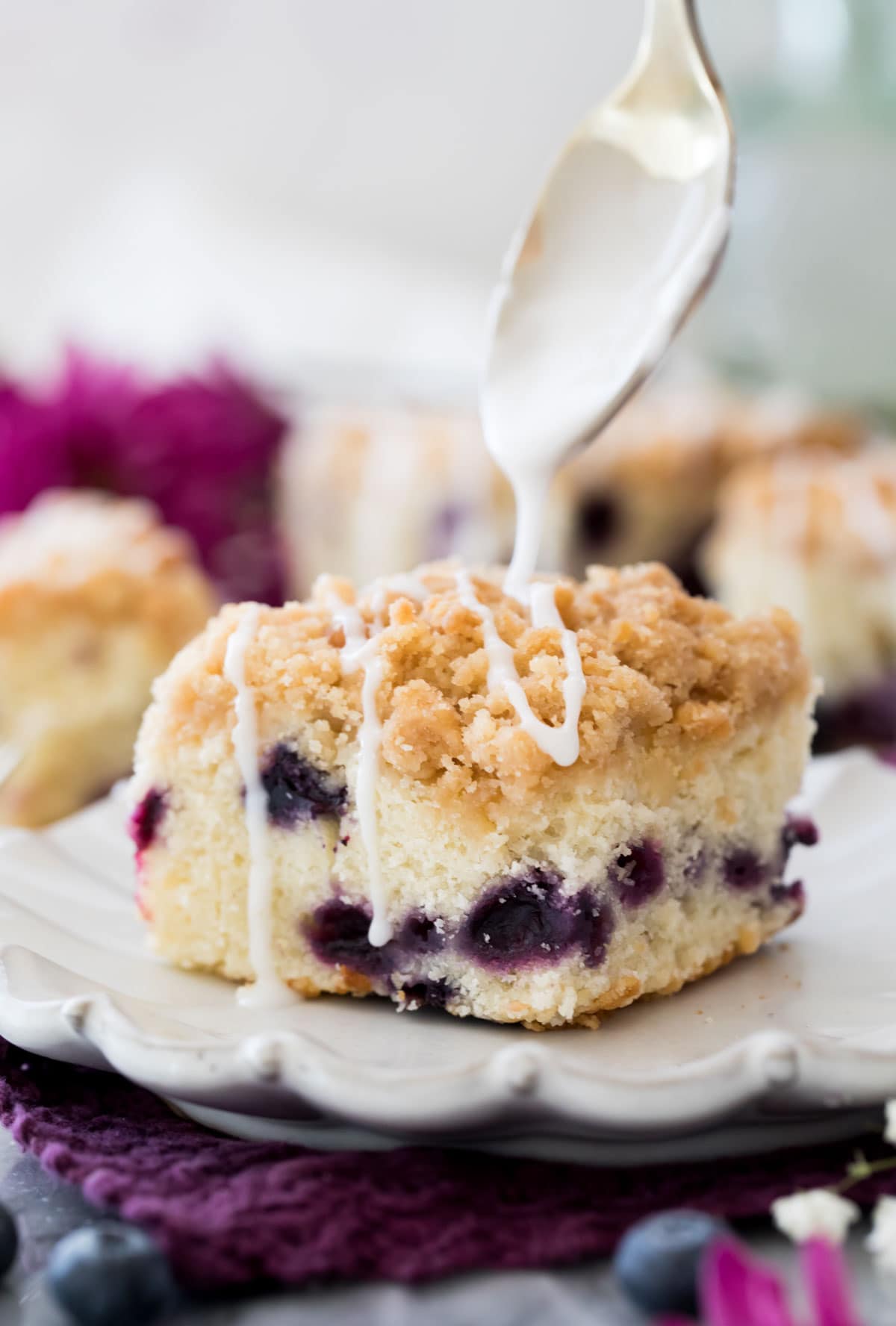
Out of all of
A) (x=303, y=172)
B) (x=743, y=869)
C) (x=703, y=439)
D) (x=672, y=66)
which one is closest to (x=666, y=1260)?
(x=743, y=869)

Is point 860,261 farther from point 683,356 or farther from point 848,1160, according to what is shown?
point 848,1160

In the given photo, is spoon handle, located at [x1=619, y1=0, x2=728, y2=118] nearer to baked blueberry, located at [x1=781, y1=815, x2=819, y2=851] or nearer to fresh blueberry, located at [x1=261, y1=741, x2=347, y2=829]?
baked blueberry, located at [x1=781, y1=815, x2=819, y2=851]

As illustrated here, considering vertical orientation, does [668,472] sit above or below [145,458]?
below

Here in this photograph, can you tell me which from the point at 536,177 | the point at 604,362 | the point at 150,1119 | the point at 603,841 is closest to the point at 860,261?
the point at 536,177

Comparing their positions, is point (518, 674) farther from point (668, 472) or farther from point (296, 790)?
point (668, 472)

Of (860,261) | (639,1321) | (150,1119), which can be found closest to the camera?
(639,1321)

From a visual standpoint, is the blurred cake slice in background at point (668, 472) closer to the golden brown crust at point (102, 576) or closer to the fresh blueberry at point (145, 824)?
the golden brown crust at point (102, 576)

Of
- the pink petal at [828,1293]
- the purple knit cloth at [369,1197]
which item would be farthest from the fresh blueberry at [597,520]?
the pink petal at [828,1293]
